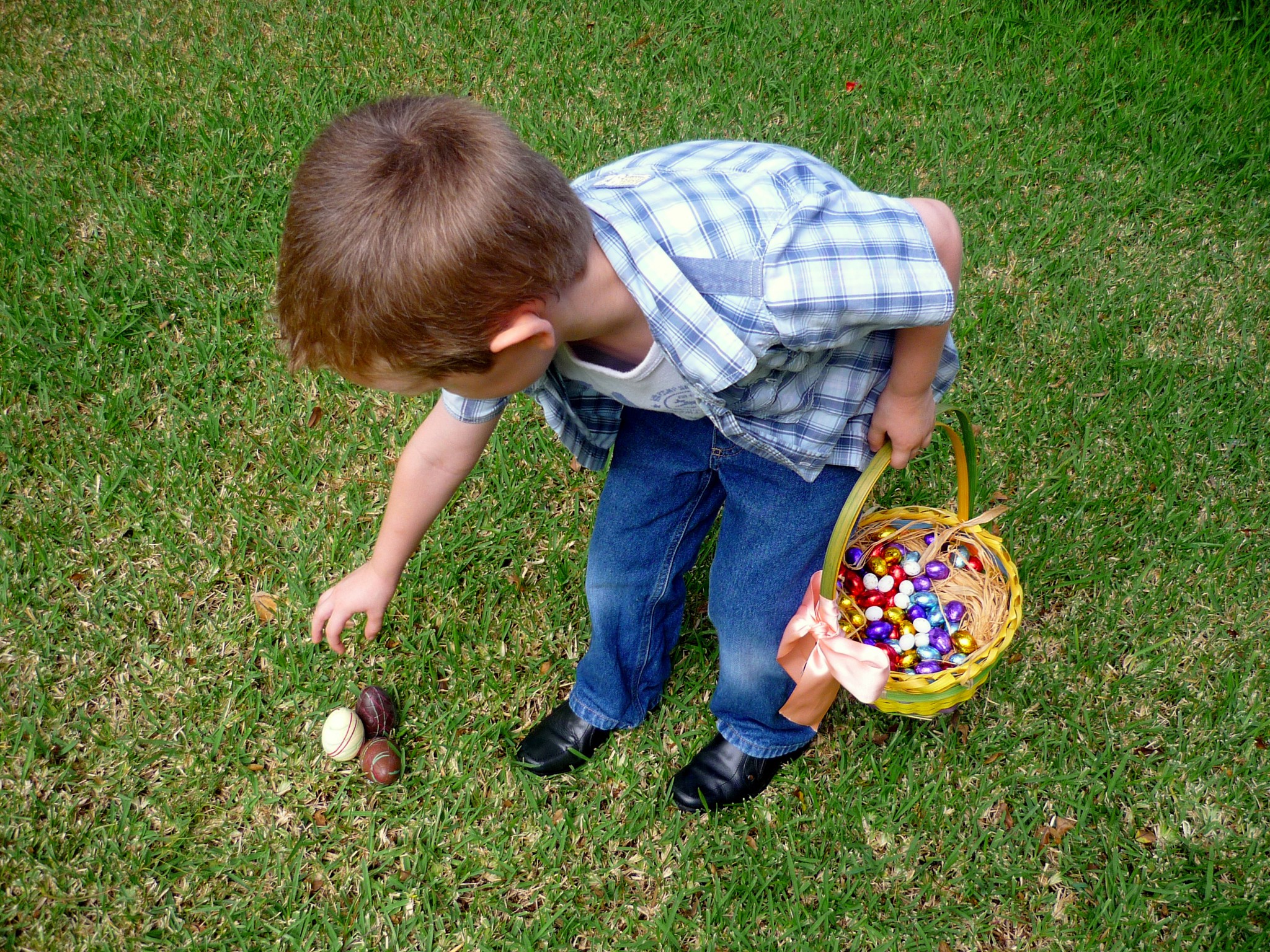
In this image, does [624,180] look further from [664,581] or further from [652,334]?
[664,581]

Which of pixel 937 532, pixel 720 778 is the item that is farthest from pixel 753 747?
pixel 937 532

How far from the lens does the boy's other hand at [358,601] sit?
1696mm

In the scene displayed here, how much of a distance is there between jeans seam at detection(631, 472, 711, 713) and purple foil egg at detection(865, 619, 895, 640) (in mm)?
411

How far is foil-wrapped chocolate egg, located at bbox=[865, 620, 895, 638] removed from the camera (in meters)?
1.90

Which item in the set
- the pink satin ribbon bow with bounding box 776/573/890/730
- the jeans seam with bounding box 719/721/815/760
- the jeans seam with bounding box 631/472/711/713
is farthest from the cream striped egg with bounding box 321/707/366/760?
the pink satin ribbon bow with bounding box 776/573/890/730

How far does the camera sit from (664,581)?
1.95 m

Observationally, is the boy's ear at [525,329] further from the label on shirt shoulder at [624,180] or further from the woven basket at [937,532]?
the woven basket at [937,532]

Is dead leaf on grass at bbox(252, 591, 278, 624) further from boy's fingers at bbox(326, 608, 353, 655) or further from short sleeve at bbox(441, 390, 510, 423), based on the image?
short sleeve at bbox(441, 390, 510, 423)

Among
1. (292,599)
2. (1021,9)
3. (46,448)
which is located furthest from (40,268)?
(1021,9)

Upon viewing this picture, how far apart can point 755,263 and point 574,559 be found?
1177 millimetres

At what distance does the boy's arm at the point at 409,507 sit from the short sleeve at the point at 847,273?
0.56 m

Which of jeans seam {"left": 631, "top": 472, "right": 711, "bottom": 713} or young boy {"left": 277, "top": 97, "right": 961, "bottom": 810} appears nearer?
young boy {"left": 277, "top": 97, "right": 961, "bottom": 810}

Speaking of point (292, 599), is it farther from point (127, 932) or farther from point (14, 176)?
point (14, 176)

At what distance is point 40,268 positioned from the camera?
2.92 metres
